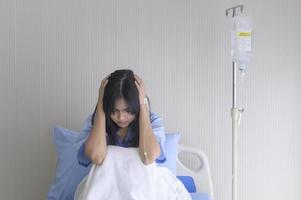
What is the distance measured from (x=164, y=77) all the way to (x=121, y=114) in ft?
1.91

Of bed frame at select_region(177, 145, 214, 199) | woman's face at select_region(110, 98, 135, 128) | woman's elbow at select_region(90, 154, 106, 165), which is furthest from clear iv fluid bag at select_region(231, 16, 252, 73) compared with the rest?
woman's elbow at select_region(90, 154, 106, 165)

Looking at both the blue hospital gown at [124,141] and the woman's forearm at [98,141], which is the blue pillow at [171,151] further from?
the woman's forearm at [98,141]

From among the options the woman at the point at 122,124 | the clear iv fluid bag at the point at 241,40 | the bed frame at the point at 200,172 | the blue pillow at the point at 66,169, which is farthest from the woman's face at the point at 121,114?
the clear iv fluid bag at the point at 241,40

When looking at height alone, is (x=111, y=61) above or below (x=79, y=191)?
above

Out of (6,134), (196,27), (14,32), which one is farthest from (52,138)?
(196,27)

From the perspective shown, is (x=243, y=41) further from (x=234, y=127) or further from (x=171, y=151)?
(x=171, y=151)

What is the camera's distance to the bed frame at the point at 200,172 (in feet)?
6.48

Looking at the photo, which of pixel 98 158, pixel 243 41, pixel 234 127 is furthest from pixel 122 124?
pixel 243 41

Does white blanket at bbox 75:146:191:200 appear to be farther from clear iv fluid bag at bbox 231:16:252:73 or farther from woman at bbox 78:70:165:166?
clear iv fluid bag at bbox 231:16:252:73

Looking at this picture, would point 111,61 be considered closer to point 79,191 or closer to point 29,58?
point 29,58

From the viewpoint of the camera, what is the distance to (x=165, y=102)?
2086 mm

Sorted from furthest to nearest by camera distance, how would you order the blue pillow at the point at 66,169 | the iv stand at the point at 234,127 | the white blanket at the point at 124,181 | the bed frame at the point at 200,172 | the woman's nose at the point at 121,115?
the bed frame at the point at 200,172, the iv stand at the point at 234,127, the blue pillow at the point at 66,169, the woman's nose at the point at 121,115, the white blanket at the point at 124,181

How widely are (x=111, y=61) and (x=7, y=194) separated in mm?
833

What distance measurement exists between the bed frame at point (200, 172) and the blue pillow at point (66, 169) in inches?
19.1
